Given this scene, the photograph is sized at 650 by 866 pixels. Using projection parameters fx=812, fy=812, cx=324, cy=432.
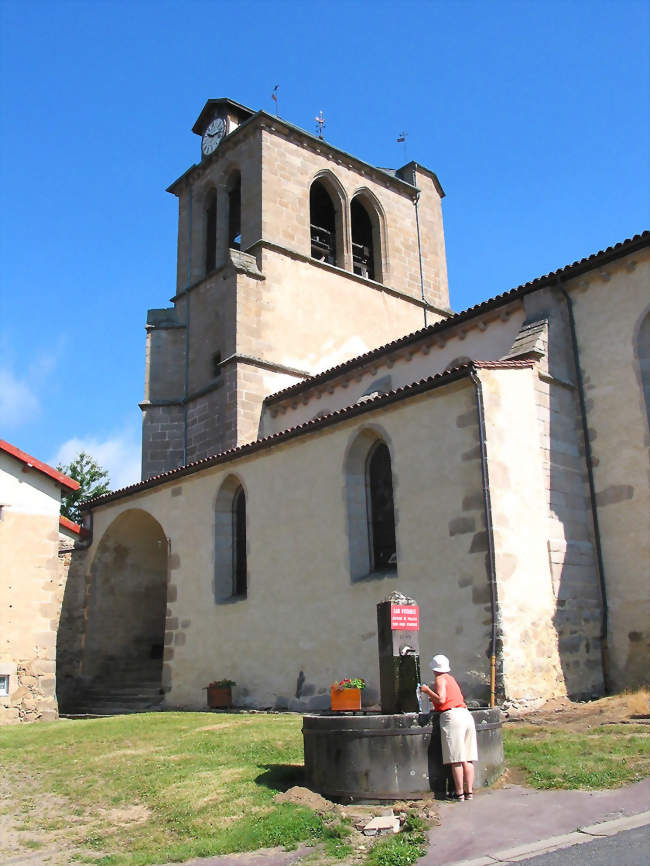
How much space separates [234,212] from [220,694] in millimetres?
16532

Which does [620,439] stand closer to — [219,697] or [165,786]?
[219,697]

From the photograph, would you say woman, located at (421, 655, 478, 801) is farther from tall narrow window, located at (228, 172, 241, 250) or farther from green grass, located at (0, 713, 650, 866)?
tall narrow window, located at (228, 172, 241, 250)

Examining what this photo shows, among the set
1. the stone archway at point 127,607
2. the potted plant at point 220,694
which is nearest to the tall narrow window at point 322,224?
the stone archway at point 127,607

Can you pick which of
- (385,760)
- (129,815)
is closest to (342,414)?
(385,760)

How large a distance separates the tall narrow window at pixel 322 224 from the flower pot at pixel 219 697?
13.9 meters

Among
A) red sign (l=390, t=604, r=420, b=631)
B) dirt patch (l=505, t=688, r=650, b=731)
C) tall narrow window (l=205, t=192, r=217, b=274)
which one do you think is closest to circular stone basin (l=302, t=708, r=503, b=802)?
red sign (l=390, t=604, r=420, b=631)

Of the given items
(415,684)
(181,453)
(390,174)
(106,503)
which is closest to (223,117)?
(390,174)

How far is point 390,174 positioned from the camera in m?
27.3

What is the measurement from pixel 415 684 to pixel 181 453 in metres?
16.2

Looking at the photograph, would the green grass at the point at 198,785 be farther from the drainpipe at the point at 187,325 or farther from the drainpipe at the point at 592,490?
the drainpipe at the point at 187,325

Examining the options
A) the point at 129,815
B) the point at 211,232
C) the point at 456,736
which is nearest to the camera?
the point at 456,736

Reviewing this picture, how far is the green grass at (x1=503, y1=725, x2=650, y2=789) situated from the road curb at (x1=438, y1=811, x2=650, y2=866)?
100 centimetres

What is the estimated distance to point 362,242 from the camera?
26594 millimetres

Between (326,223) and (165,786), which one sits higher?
(326,223)
